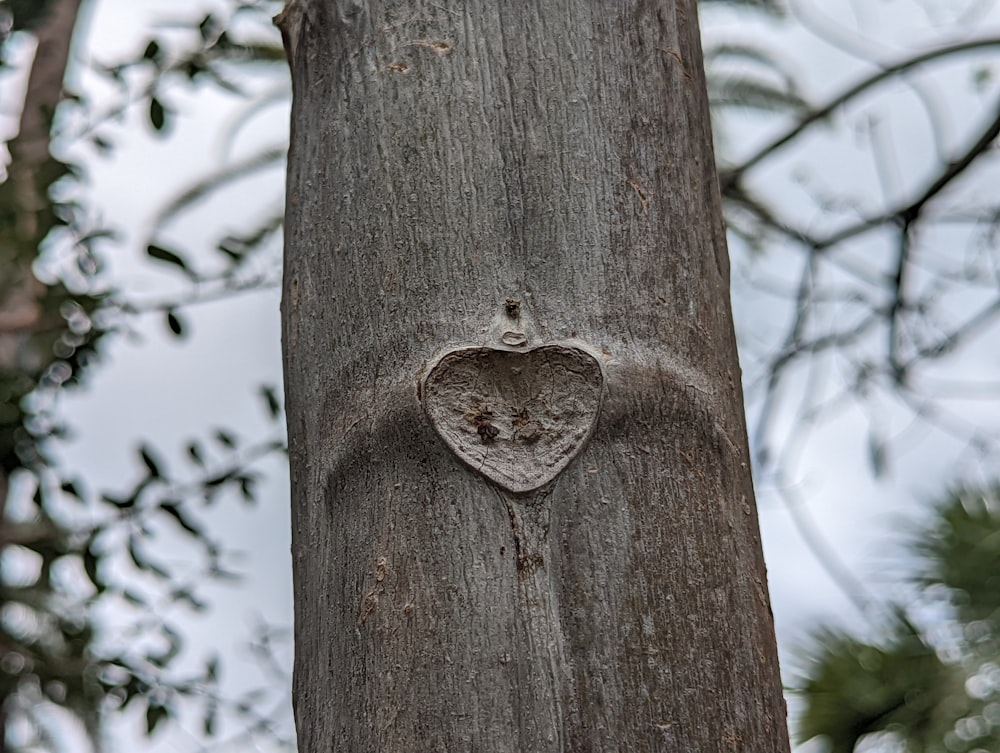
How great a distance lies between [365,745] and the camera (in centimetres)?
72

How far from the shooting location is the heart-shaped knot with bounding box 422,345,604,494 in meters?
0.76

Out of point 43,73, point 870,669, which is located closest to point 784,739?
point 870,669

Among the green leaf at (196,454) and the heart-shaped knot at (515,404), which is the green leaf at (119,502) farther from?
the heart-shaped knot at (515,404)

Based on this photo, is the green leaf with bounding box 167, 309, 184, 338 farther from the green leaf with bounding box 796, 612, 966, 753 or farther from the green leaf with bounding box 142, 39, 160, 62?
the green leaf with bounding box 796, 612, 966, 753

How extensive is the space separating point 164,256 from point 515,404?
4.49 ft

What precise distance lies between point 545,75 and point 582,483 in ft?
0.99

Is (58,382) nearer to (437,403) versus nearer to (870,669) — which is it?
(437,403)

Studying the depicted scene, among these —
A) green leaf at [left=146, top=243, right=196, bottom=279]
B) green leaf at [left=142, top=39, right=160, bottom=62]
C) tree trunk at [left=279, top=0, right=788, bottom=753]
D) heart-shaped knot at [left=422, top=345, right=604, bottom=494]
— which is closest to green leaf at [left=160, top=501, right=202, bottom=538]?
green leaf at [left=146, top=243, right=196, bottom=279]

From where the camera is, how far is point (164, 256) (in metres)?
2.02

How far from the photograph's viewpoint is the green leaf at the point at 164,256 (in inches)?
79.4

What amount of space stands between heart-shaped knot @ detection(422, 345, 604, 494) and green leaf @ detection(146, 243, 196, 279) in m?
1.36

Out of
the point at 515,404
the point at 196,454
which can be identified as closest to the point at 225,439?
the point at 196,454

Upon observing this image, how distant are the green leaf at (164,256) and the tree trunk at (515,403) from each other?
1148 mm

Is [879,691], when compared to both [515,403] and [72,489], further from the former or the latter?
[515,403]
